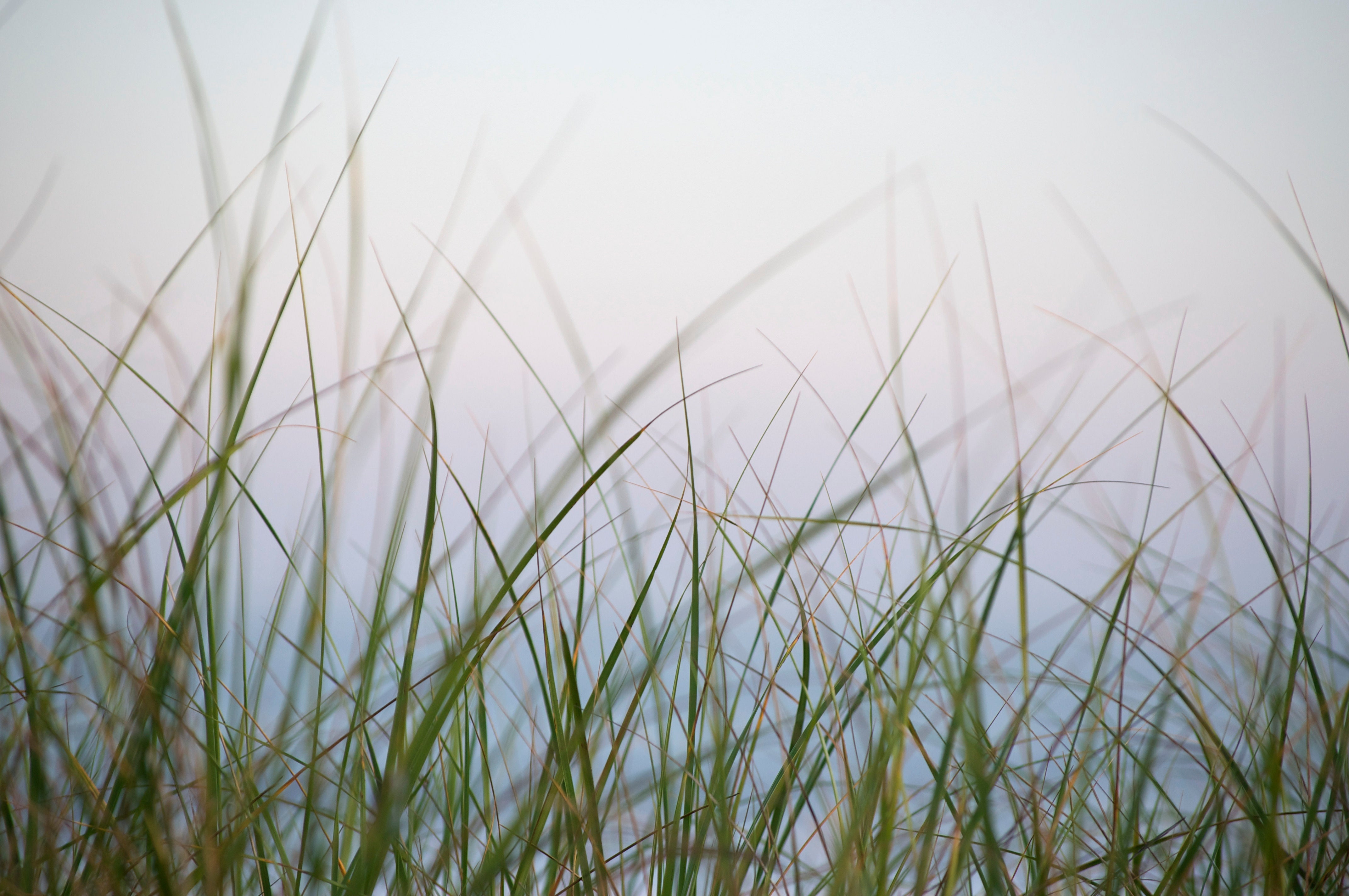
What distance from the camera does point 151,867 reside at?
0.63 m

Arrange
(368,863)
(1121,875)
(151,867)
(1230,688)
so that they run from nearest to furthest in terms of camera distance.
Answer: (368,863), (151,867), (1121,875), (1230,688)

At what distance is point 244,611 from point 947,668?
63 cm

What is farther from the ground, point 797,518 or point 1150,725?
point 797,518

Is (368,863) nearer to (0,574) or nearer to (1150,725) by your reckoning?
(0,574)

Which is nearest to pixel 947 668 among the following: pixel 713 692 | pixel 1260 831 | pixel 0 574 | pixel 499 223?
pixel 713 692

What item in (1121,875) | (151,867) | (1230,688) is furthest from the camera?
(1230,688)

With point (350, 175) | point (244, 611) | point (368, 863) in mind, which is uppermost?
point (350, 175)

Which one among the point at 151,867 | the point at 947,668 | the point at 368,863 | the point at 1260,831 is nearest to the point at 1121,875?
the point at 1260,831

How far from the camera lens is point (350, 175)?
645 millimetres

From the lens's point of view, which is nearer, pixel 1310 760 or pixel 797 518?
pixel 797 518

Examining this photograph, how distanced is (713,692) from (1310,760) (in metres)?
0.63

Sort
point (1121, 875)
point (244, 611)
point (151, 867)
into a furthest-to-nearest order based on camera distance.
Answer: point (244, 611) < point (1121, 875) < point (151, 867)

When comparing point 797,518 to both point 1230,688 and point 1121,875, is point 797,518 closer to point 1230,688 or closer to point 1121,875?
point 1121,875

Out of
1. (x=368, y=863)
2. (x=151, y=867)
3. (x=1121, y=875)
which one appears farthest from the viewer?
(x=1121, y=875)
